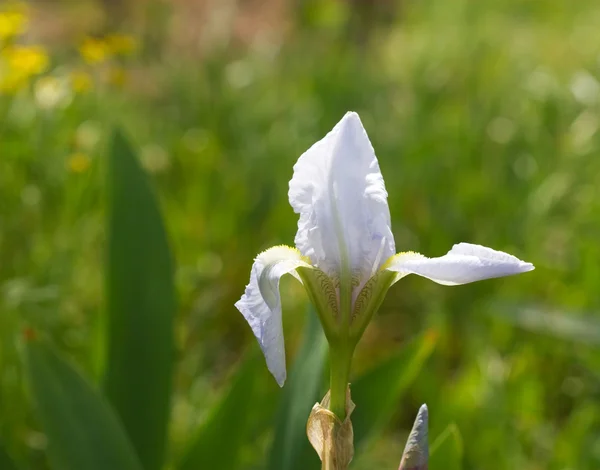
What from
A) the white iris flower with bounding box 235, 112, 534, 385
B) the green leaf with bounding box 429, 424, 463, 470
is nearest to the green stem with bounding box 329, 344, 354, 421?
the white iris flower with bounding box 235, 112, 534, 385

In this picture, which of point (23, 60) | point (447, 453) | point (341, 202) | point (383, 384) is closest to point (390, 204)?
point (23, 60)

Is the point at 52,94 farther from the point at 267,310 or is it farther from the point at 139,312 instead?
the point at 267,310

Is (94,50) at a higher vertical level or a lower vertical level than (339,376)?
higher

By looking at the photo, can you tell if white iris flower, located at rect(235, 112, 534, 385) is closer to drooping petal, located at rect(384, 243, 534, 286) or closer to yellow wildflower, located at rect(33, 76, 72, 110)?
drooping petal, located at rect(384, 243, 534, 286)

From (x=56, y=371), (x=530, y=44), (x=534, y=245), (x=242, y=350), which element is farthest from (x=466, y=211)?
(x=530, y=44)

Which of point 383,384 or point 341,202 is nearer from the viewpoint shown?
point 341,202

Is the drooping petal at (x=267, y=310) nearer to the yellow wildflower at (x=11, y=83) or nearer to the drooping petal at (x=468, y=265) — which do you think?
the drooping petal at (x=468, y=265)

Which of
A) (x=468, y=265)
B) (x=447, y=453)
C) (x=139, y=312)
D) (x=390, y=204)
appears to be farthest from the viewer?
(x=390, y=204)
